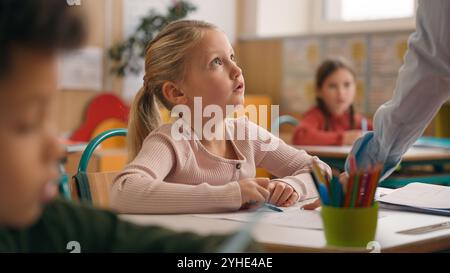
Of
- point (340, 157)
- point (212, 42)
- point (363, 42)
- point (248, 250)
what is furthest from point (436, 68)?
point (363, 42)

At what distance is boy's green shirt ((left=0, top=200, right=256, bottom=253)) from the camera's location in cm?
53

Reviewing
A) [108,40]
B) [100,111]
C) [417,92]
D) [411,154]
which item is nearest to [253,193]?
[417,92]

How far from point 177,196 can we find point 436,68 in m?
0.52

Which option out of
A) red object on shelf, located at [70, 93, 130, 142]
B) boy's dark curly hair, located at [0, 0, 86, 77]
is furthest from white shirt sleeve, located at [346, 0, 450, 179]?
red object on shelf, located at [70, 93, 130, 142]

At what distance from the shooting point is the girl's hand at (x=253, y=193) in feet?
3.80

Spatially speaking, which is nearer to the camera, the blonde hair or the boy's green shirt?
the boy's green shirt

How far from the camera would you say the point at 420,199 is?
128 centimetres

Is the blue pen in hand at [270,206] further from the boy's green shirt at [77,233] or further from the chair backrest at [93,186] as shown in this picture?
the boy's green shirt at [77,233]

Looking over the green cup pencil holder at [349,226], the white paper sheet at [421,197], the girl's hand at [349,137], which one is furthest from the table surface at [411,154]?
the green cup pencil holder at [349,226]

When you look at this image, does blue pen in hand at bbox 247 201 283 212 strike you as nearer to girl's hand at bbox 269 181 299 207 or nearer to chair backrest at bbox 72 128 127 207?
girl's hand at bbox 269 181 299 207

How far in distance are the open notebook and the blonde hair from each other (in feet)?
1.67

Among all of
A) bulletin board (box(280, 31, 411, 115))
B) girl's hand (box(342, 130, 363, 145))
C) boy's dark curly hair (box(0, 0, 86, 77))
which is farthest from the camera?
bulletin board (box(280, 31, 411, 115))

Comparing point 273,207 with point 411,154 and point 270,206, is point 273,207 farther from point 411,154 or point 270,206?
point 411,154

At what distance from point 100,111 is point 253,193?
10.4 ft
